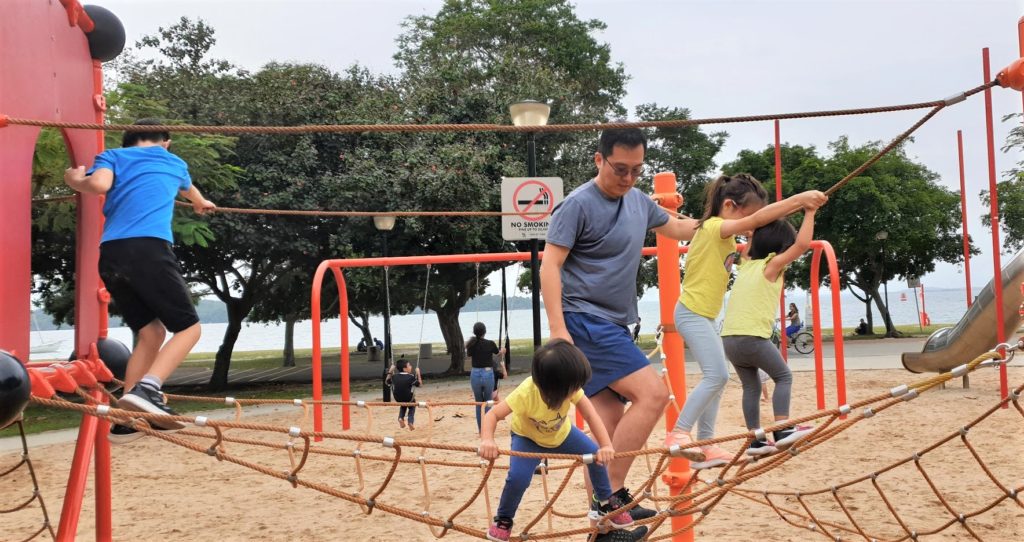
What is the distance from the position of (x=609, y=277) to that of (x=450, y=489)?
3631 mm

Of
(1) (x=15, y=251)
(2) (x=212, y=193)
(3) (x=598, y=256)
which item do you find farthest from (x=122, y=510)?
(2) (x=212, y=193)

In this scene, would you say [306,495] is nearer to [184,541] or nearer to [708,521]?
[184,541]

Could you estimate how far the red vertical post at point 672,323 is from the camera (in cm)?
346

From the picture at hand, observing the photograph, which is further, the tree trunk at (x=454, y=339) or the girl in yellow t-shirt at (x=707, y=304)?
the tree trunk at (x=454, y=339)

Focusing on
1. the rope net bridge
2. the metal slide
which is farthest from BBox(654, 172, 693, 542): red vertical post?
the metal slide

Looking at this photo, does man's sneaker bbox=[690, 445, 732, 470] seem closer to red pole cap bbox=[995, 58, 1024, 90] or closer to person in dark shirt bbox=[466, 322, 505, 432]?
red pole cap bbox=[995, 58, 1024, 90]

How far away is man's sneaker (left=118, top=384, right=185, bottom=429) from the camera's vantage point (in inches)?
111

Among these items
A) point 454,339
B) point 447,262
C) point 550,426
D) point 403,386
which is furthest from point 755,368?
point 454,339

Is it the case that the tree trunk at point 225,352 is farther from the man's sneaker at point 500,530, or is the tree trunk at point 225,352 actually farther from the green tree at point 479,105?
the man's sneaker at point 500,530

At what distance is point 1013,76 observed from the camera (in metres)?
2.86

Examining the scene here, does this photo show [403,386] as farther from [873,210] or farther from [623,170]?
[873,210]

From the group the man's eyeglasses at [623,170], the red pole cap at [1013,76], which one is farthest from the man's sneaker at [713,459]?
the red pole cap at [1013,76]

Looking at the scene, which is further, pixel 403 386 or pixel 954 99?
pixel 403 386

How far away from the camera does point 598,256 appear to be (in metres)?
2.82
